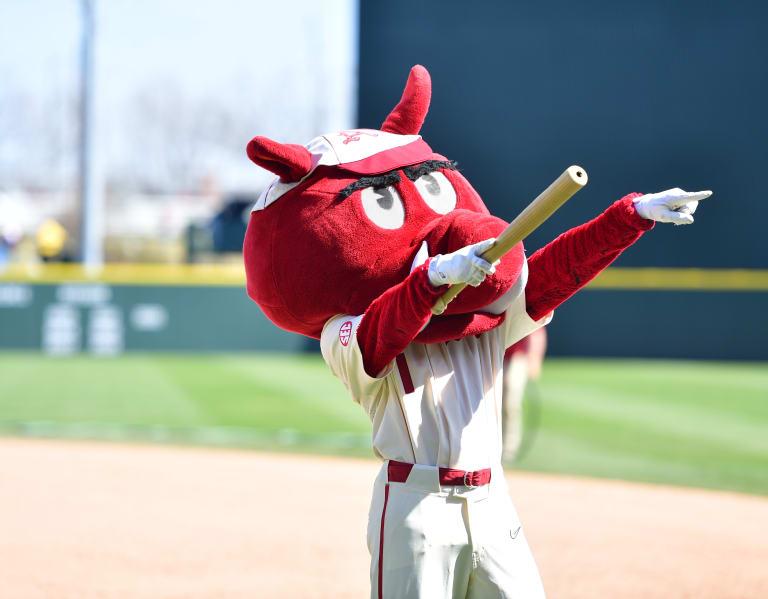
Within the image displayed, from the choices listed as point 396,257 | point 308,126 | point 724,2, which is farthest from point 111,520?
point 308,126

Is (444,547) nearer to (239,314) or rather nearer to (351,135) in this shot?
(351,135)

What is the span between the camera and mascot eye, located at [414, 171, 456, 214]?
3041 millimetres

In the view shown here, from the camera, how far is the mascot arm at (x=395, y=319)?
2609 millimetres

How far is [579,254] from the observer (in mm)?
2896

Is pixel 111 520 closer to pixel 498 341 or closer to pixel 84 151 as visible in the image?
pixel 498 341

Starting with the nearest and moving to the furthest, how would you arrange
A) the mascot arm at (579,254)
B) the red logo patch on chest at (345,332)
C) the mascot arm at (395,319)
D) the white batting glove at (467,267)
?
the white batting glove at (467,267)
the mascot arm at (395,319)
the mascot arm at (579,254)
the red logo patch on chest at (345,332)

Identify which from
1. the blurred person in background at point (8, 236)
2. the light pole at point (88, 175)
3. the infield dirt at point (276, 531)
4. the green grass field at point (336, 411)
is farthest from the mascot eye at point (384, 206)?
the blurred person in background at point (8, 236)

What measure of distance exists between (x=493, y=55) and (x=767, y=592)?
13.1m

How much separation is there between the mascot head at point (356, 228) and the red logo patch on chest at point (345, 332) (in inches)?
2.9

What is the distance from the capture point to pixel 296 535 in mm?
6207

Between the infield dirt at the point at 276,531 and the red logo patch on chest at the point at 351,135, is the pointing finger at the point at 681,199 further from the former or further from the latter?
the infield dirt at the point at 276,531

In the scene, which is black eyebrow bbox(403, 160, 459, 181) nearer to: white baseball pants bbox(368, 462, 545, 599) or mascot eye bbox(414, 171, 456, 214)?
mascot eye bbox(414, 171, 456, 214)

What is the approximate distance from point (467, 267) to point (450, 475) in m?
0.68

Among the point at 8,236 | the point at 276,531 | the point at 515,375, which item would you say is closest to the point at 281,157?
the point at 276,531
